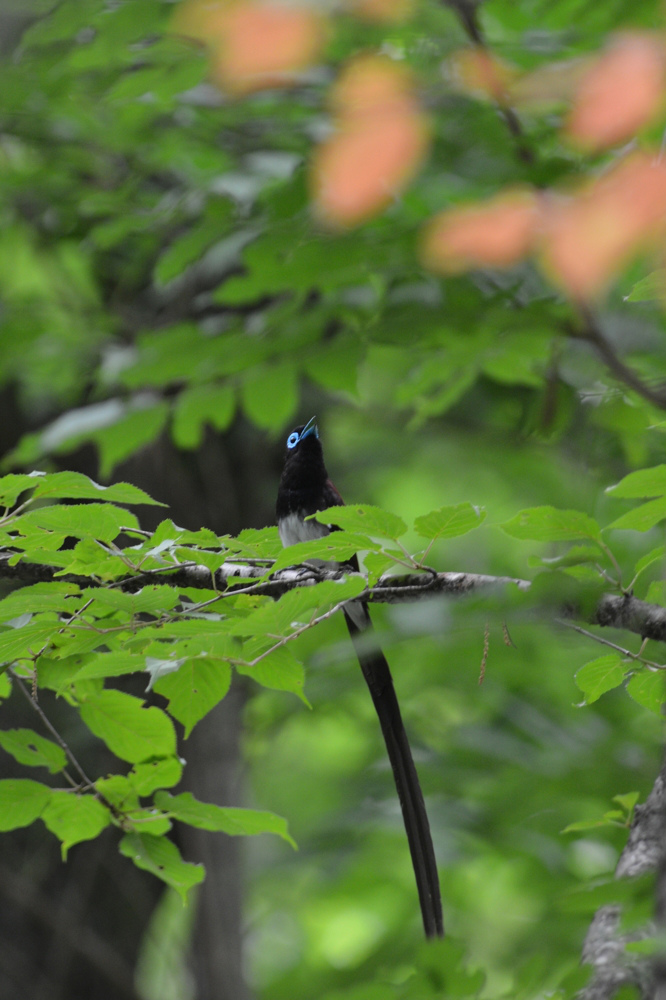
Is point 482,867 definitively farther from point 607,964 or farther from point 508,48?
point 508,48

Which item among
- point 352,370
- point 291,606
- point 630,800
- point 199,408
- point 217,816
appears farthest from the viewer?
point 199,408

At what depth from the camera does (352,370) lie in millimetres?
3221

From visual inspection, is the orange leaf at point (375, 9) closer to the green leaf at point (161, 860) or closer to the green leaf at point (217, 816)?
the green leaf at point (217, 816)

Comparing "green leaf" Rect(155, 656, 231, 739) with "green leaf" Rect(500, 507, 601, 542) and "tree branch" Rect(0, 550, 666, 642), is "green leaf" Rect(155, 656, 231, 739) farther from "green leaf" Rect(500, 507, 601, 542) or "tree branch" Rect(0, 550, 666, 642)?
"green leaf" Rect(500, 507, 601, 542)

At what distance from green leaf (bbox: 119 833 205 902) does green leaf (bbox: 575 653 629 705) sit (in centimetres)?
97

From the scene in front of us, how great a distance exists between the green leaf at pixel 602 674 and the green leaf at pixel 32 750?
3.88 ft

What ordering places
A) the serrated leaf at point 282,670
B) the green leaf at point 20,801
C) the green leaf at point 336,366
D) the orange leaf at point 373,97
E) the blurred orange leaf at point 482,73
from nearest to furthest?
the orange leaf at point 373,97, the blurred orange leaf at point 482,73, the serrated leaf at point 282,670, the green leaf at point 20,801, the green leaf at point 336,366

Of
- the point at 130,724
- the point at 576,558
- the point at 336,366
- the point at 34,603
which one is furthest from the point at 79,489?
the point at 336,366

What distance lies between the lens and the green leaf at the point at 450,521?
1.62 metres

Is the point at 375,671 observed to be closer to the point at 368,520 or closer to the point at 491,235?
the point at 368,520

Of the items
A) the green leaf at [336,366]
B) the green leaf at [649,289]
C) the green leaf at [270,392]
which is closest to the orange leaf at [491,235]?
the green leaf at [649,289]

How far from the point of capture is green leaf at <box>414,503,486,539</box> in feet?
5.32

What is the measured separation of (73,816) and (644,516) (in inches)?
55.1

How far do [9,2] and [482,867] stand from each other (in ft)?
16.3
